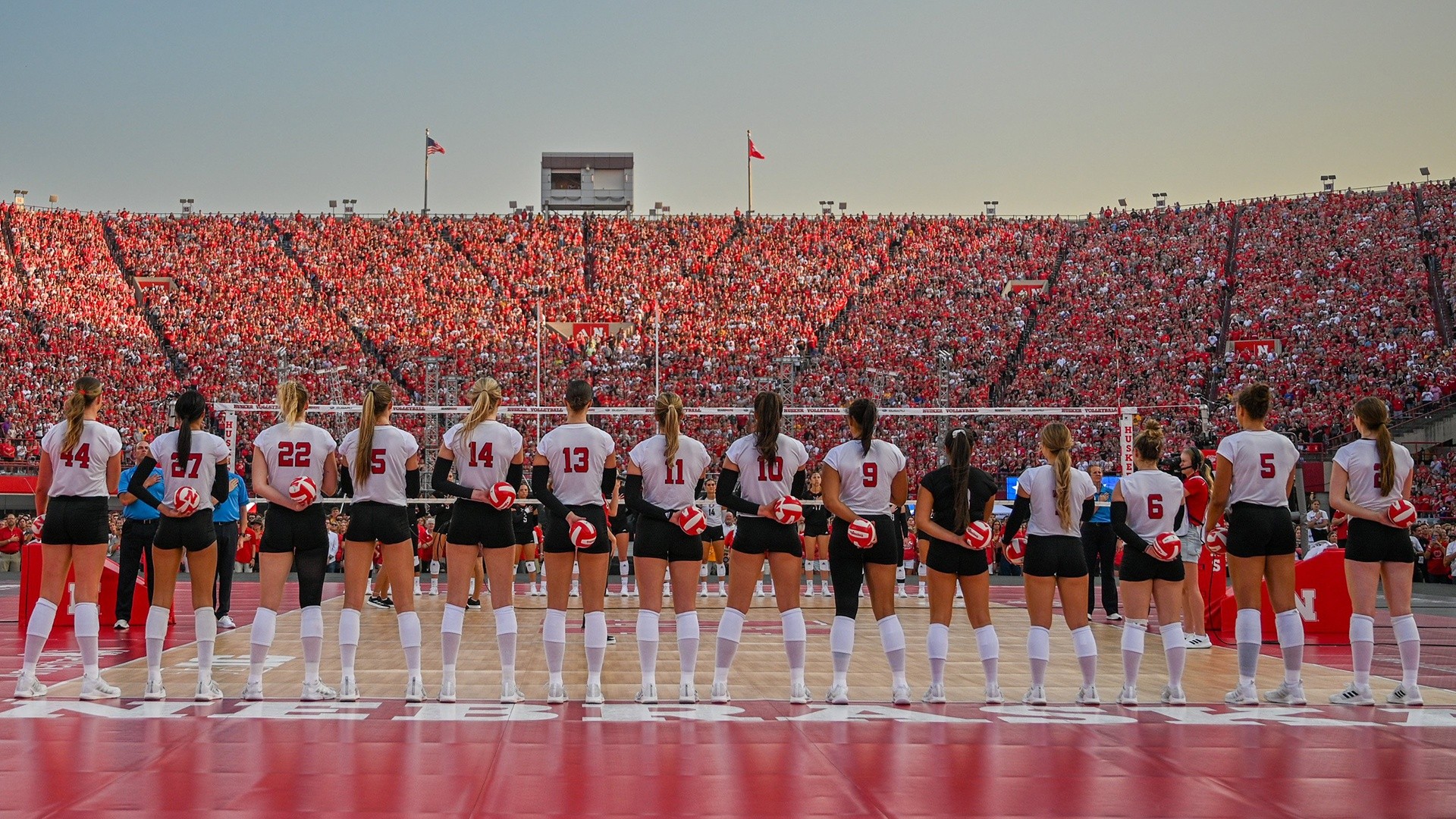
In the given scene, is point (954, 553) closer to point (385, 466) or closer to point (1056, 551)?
point (1056, 551)

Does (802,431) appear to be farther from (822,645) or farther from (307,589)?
(307,589)

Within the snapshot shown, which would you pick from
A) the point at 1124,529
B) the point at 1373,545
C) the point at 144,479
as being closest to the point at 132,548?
the point at 144,479

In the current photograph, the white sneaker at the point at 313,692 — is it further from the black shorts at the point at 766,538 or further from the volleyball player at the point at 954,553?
the volleyball player at the point at 954,553

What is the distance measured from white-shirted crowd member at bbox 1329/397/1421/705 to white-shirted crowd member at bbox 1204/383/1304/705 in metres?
0.32

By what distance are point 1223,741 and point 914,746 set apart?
5.27 feet

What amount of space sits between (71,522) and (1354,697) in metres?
7.86

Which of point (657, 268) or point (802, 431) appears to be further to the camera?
point (657, 268)

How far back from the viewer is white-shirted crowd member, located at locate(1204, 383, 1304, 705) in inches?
283

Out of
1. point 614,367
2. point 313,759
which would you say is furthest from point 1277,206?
point 313,759

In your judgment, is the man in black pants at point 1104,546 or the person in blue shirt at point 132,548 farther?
the man in black pants at point 1104,546

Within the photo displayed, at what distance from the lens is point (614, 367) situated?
3341 centimetres

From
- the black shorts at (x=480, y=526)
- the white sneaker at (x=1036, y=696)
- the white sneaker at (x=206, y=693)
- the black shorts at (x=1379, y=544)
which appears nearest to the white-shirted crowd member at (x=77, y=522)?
the white sneaker at (x=206, y=693)

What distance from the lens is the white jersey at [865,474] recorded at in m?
7.29

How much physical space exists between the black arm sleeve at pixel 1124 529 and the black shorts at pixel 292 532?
485 centimetres
